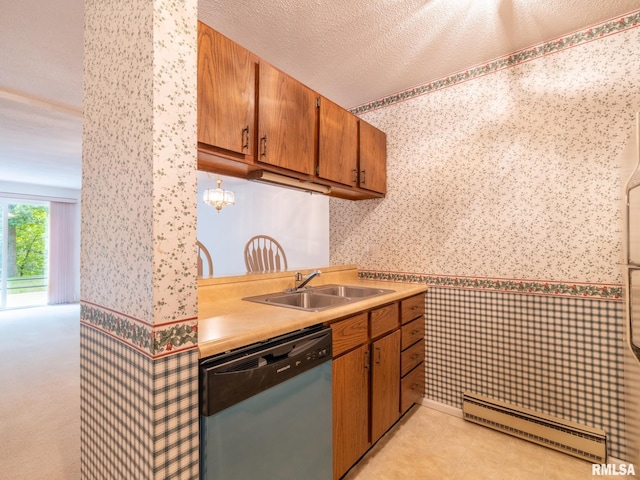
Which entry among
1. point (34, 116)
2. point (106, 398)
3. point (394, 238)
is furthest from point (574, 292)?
point (34, 116)

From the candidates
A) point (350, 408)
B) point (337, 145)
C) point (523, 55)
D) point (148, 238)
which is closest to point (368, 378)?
point (350, 408)

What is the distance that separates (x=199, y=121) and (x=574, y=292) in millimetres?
2277

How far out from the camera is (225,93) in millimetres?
1464

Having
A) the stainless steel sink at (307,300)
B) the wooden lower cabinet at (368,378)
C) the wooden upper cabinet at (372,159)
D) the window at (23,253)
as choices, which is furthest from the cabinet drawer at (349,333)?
the window at (23,253)

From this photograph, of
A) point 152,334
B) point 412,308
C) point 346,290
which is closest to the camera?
point 152,334

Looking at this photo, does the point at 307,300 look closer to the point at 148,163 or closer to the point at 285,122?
the point at 285,122

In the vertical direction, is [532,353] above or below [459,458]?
above

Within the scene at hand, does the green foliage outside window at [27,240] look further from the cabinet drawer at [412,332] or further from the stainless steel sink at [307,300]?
the cabinet drawer at [412,332]

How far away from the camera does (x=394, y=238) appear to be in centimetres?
265

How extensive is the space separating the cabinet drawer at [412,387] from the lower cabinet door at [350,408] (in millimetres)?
450

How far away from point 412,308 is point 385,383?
22.9 inches

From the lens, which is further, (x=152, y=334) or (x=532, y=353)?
(x=532, y=353)

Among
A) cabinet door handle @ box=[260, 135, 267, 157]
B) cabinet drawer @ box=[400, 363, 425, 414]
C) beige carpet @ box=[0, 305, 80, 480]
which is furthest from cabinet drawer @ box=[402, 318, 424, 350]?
beige carpet @ box=[0, 305, 80, 480]

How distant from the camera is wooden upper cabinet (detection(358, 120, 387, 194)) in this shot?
2.42m
